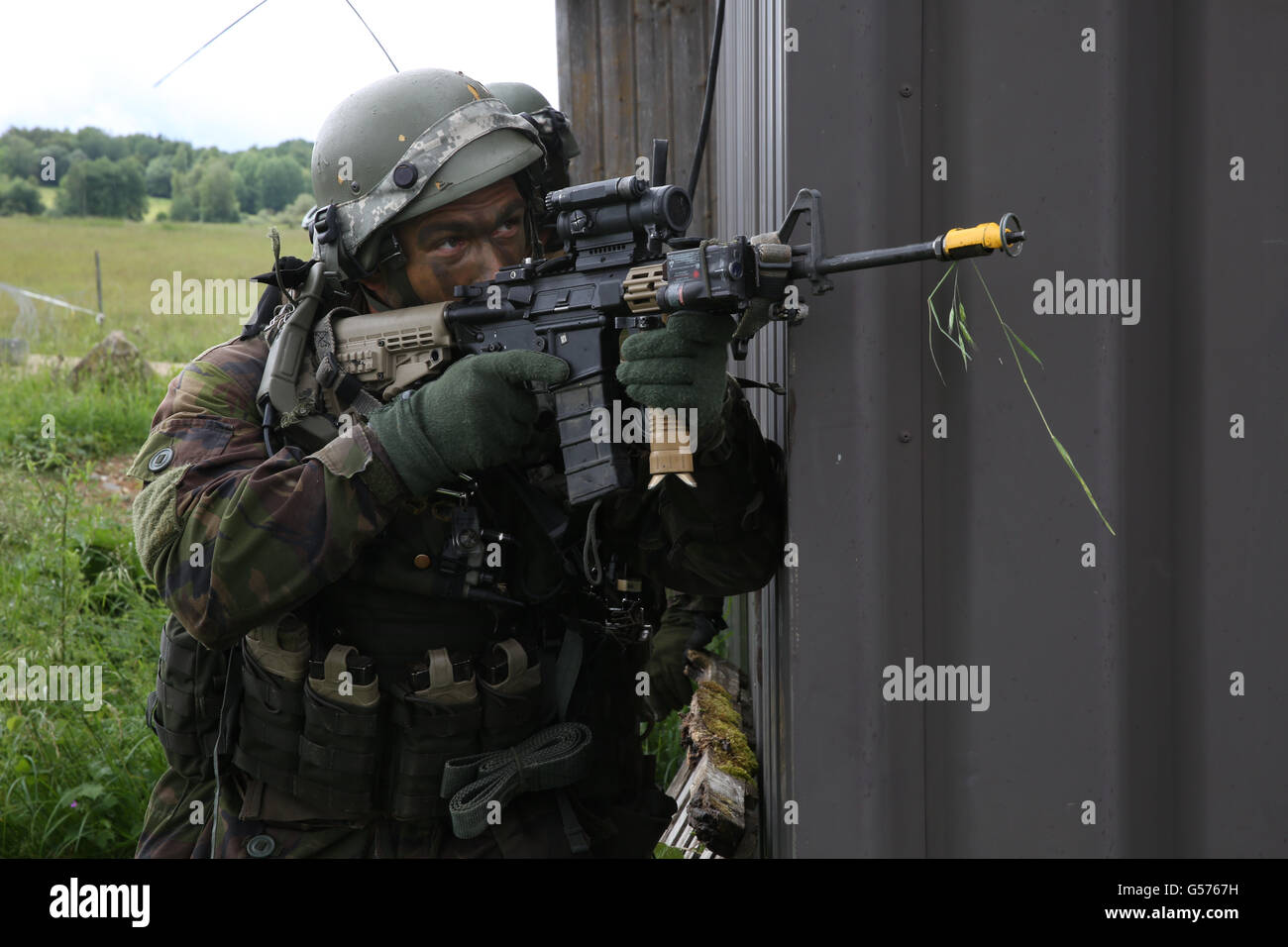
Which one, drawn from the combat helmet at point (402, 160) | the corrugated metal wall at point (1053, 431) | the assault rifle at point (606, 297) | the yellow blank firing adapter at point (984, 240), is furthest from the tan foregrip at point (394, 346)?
the yellow blank firing adapter at point (984, 240)

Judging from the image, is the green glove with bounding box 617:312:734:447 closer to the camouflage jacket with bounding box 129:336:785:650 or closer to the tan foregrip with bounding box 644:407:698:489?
the tan foregrip with bounding box 644:407:698:489

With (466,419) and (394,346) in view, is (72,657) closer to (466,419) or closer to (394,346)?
(394,346)

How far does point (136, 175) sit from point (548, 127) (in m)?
10.0

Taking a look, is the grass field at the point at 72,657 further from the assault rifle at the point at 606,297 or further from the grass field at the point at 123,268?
the grass field at the point at 123,268

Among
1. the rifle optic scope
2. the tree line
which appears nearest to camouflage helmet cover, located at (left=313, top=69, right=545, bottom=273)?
the rifle optic scope

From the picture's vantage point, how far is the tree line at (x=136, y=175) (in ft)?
34.7

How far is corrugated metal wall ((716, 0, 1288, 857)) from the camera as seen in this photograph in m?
1.71

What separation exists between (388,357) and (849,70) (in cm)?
120

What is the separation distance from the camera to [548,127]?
10.1ft

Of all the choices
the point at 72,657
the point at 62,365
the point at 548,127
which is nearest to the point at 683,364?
the point at 548,127

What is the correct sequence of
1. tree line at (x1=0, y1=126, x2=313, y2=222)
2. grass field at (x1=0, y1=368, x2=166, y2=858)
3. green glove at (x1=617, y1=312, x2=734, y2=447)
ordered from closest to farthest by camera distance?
green glove at (x1=617, y1=312, x2=734, y2=447)
grass field at (x1=0, y1=368, x2=166, y2=858)
tree line at (x1=0, y1=126, x2=313, y2=222)

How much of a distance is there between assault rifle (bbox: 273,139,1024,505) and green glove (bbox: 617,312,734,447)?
0.10 ft
